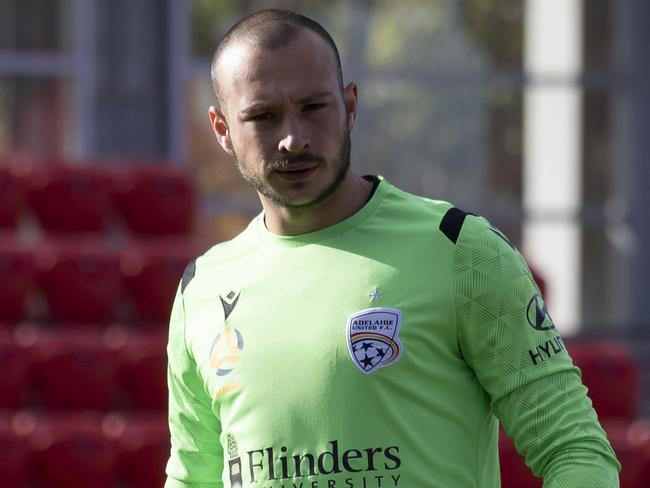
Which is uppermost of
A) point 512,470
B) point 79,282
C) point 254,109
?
point 254,109

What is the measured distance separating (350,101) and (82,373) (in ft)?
13.2

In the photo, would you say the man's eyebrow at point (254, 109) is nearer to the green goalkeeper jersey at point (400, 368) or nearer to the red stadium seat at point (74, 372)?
the green goalkeeper jersey at point (400, 368)

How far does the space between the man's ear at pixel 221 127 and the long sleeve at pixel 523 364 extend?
1.26 feet

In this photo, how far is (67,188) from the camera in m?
6.84

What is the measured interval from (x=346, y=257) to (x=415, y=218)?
0.35 ft

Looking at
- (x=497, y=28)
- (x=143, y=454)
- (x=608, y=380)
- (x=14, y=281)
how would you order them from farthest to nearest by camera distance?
(x=497, y=28) < (x=14, y=281) < (x=608, y=380) < (x=143, y=454)

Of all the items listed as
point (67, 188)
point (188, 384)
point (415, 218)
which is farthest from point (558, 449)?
point (67, 188)

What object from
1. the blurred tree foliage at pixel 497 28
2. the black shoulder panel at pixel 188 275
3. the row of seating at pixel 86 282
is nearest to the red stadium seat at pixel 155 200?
the row of seating at pixel 86 282

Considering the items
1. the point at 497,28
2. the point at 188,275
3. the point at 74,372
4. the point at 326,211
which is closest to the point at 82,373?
the point at 74,372

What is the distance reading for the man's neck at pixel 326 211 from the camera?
1.81 meters

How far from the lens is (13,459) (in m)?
4.92

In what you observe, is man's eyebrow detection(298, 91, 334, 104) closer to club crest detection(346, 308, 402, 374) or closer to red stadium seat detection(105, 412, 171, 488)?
club crest detection(346, 308, 402, 374)

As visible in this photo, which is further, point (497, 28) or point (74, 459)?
point (497, 28)

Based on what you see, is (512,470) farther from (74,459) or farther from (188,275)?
(188,275)
